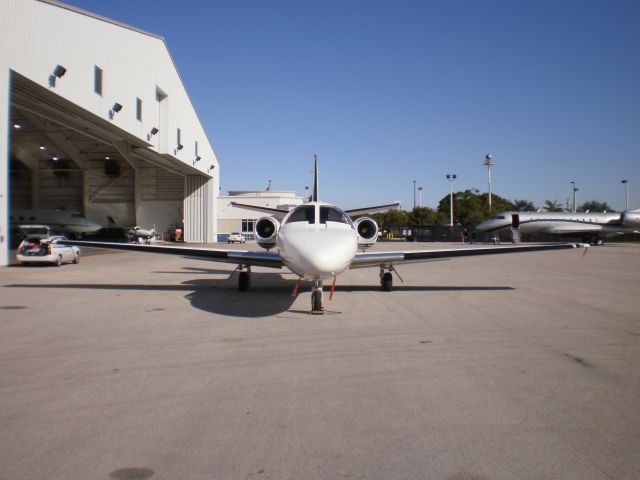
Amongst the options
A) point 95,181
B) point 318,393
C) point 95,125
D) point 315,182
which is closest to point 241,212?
point 95,181

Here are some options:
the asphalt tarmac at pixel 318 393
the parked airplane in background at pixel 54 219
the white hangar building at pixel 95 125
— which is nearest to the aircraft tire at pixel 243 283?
the asphalt tarmac at pixel 318 393

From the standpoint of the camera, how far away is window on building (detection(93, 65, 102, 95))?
22.5 meters

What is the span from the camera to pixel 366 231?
43.6 ft

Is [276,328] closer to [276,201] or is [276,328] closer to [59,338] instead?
[59,338]

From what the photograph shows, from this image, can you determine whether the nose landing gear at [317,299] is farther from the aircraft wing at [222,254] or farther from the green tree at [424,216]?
the green tree at [424,216]

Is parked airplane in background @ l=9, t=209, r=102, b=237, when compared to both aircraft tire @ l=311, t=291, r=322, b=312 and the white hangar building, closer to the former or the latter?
the white hangar building

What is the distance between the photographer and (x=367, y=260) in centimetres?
1178

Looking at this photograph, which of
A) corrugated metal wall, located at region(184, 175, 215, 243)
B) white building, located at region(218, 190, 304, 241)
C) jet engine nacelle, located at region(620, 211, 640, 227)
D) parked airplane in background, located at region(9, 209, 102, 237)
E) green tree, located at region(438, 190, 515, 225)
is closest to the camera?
parked airplane in background, located at region(9, 209, 102, 237)

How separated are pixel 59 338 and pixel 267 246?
22.2ft

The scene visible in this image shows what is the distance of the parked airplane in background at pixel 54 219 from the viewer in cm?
4622


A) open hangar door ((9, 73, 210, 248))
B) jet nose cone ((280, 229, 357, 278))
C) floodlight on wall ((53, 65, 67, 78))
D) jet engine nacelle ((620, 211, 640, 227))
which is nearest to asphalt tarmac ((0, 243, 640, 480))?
jet nose cone ((280, 229, 357, 278))

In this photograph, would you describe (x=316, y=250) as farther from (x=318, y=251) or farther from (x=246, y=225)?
(x=246, y=225)

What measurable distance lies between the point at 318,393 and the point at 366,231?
890 cm

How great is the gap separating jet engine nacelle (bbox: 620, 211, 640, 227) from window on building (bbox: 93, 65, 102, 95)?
5076 centimetres
